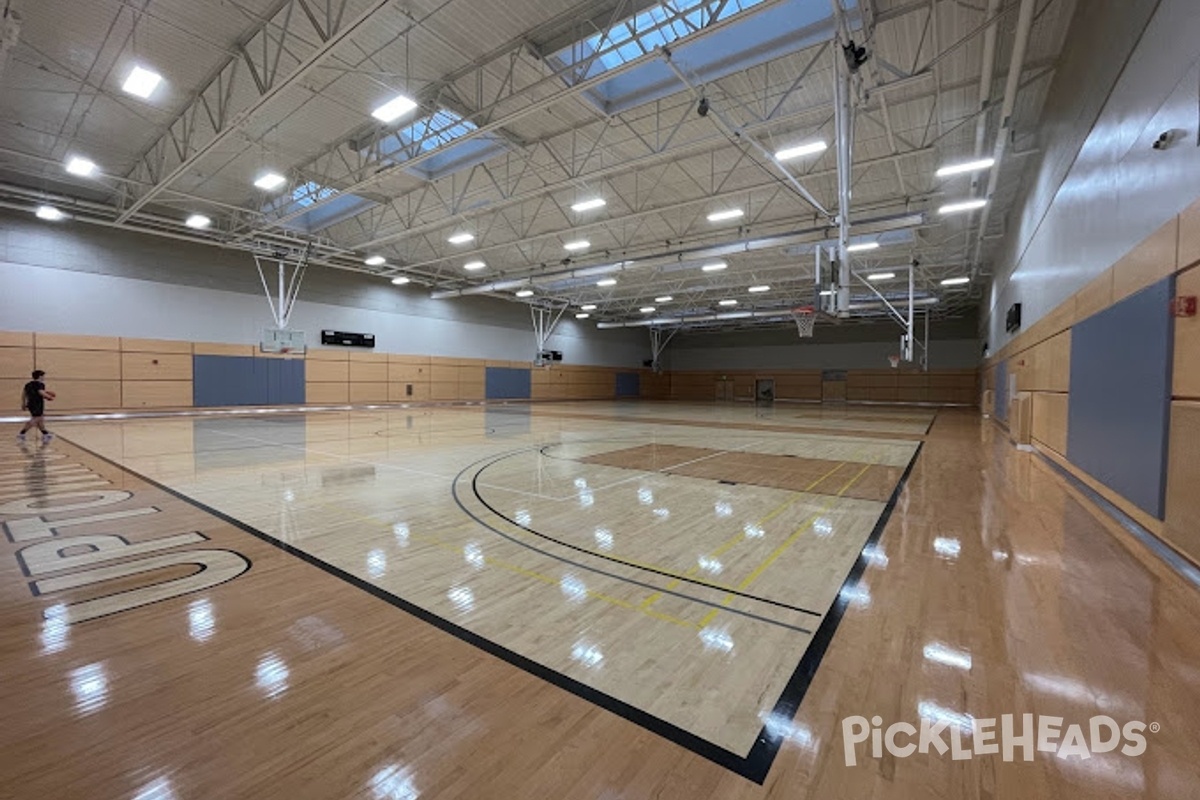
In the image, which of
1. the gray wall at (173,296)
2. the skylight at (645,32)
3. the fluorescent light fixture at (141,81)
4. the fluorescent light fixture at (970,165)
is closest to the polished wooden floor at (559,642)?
the skylight at (645,32)

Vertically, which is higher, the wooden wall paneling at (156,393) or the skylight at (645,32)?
the skylight at (645,32)

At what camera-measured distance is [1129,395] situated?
4.81 m

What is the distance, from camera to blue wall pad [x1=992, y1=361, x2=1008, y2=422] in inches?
535

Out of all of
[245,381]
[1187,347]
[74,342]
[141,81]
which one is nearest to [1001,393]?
[1187,347]

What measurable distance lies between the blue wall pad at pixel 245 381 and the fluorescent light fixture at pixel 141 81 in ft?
38.5

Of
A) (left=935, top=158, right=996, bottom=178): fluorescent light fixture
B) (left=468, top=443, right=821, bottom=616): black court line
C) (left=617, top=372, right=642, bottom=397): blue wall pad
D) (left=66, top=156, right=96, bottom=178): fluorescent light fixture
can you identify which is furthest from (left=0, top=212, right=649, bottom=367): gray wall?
(left=935, top=158, right=996, bottom=178): fluorescent light fixture

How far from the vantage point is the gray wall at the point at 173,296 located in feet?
47.8

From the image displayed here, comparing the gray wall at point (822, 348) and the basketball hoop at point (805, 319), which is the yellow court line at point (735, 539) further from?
the gray wall at point (822, 348)

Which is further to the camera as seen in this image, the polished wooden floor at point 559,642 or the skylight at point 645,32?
the skylight at point 645,32

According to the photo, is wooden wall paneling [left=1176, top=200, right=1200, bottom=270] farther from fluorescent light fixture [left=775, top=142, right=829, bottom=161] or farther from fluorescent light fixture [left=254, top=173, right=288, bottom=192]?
fluorescent light fixture [left=254, top=173, right=288, bottom=192]

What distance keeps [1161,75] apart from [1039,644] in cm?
531

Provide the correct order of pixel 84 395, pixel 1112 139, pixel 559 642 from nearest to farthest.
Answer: pixel 559 642, pixel 1112 139, pixel 84 395

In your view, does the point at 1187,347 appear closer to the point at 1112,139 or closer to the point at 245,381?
the point at 1112,139

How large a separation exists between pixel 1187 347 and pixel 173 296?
23.2m
